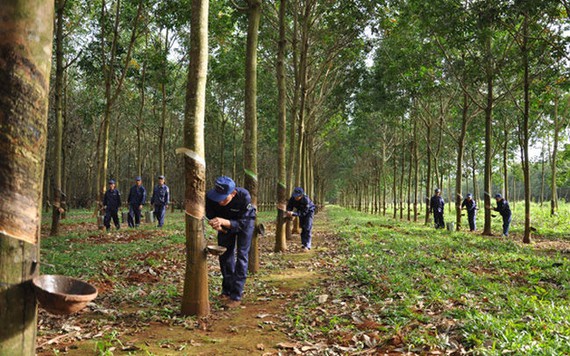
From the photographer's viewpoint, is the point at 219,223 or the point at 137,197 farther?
the point at 137,197

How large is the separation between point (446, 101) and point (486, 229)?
8721mm

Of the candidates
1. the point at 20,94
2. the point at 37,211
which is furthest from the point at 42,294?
the point at 20,94

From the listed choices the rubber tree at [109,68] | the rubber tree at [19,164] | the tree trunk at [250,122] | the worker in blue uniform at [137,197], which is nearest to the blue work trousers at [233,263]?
the tree trunk at [250,122]

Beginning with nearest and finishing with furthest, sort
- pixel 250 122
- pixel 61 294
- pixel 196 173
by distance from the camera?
1. pixel 61 294
2. pixel 196 173
3. pixel 250 122

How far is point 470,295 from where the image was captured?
19.3 ft

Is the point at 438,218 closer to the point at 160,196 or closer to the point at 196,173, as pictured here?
the point at 160,196

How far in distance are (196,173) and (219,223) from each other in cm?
117

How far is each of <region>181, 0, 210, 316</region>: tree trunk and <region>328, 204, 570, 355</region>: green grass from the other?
238 centimetres

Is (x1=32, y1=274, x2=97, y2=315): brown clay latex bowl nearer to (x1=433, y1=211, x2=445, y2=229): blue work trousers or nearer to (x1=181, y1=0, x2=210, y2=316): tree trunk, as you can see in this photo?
(x1=181, y1=0, x2=210, y2=316): tree trunk

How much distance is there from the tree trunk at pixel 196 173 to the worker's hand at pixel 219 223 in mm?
710

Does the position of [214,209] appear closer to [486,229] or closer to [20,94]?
[20,94]

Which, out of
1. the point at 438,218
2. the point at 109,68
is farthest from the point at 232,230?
the point at 438,218

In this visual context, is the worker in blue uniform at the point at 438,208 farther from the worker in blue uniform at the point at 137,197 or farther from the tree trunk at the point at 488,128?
the worker in blue uniform at the point at 137,197

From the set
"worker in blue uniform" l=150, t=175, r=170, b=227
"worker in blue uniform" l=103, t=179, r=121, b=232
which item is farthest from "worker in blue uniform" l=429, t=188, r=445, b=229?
"worker in blue uniform" l=103, t=179, r=121, b=232
